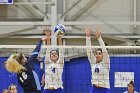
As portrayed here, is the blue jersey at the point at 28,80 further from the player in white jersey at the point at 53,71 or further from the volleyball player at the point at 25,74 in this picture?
the player in white jersey at the point at 53,71

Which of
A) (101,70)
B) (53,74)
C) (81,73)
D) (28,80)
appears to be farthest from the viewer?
(81,73)

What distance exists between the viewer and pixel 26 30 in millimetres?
11289

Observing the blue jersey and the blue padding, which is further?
the blue padding

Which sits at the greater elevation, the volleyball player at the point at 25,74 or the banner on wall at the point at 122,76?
the volleyball player at the point at 25,74

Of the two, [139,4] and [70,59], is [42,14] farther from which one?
[139,4]

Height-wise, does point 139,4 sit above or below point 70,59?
above

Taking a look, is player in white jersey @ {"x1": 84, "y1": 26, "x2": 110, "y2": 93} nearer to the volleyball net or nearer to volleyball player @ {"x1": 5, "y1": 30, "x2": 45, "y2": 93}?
volleyball player @ {"x1": 5, "y1": 30, "x2": 45, "y2": 93}

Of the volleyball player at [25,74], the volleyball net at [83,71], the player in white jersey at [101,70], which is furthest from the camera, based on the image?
the volleyball net at [83,71]

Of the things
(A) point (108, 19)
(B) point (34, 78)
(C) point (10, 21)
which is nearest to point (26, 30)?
(C) point (10, 21)

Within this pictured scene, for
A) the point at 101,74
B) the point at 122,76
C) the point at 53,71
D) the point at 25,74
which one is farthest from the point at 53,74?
the point at 122,76

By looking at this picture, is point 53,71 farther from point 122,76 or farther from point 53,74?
point 122,76

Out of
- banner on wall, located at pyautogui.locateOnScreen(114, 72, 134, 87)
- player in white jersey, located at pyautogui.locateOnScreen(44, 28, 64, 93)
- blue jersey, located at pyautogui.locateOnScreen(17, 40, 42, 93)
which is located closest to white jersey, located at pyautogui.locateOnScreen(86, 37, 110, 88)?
player in white jersey, located at pyautogui.locateOnScreen(44, 28, 64, 93)

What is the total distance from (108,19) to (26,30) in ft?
7.86

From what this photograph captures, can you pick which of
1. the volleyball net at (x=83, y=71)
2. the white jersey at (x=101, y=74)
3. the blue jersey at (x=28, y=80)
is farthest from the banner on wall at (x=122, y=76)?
the blue jersey at (x=28, y=80)
